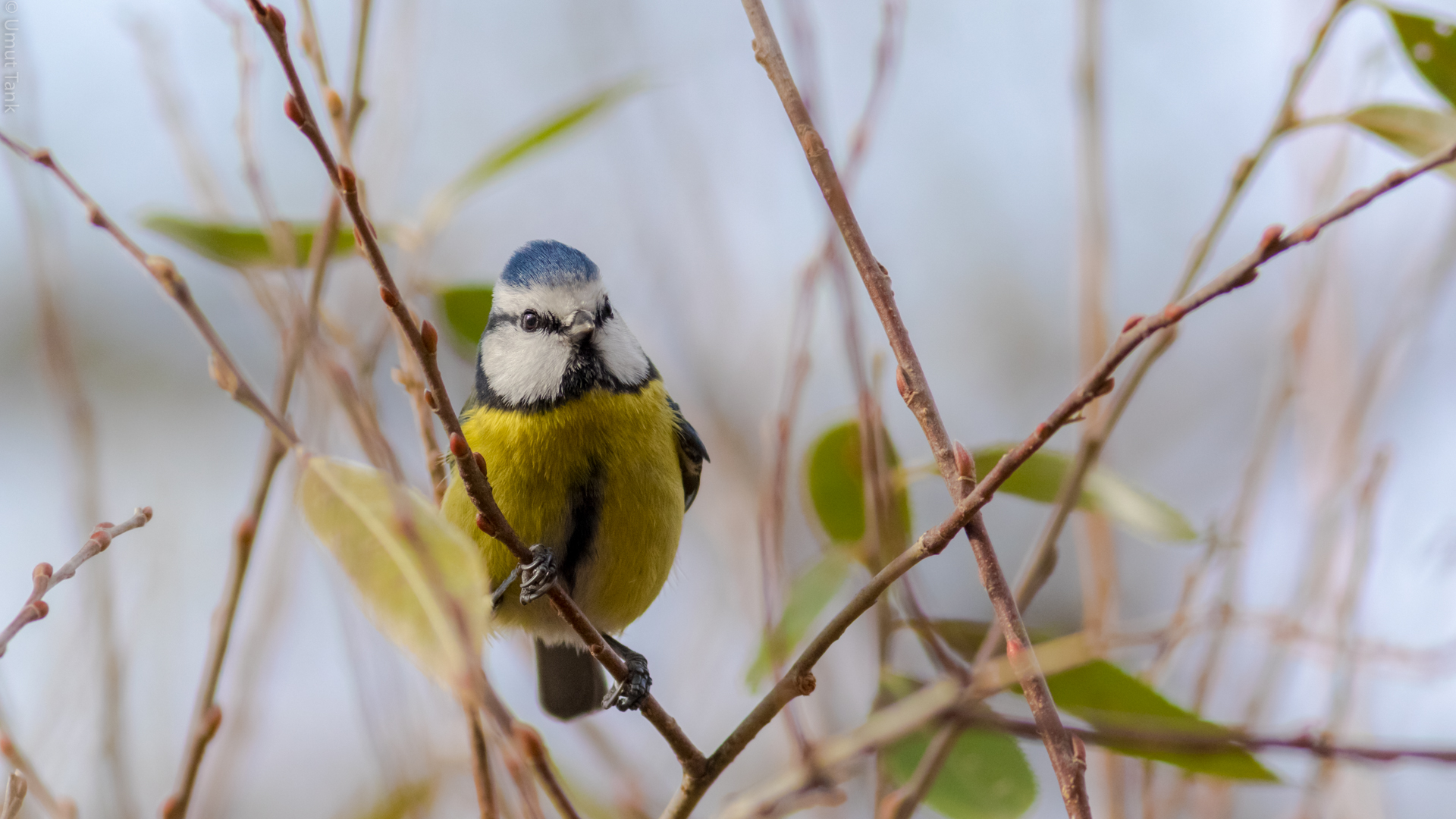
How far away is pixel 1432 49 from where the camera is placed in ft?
4.43

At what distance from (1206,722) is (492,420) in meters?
1.10

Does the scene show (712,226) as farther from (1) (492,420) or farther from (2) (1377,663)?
(2) (1377,663)

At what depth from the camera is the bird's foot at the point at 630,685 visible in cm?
153

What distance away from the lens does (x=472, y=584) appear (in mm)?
777

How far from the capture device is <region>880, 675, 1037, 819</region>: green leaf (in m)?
1.29

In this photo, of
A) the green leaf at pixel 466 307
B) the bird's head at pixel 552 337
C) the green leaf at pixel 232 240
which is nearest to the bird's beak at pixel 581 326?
the bird's head at pixel 552 337

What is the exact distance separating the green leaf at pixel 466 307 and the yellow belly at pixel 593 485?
0.13m

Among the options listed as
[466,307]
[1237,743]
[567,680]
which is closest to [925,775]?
[1237,743]

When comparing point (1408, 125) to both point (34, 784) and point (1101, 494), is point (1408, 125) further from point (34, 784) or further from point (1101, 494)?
point (34, 784)

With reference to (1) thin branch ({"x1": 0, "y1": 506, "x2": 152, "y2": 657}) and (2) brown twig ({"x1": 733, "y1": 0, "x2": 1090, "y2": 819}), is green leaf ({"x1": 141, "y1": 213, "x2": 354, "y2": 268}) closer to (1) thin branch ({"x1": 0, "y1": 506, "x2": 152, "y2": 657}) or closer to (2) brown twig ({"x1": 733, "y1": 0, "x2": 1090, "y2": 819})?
(1) thin branch ({"x1": 0, "y1": 506, "x2": 152, "y2": 657})

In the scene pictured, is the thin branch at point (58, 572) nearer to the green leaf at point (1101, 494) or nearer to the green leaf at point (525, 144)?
the green leaf at point (525, 144)

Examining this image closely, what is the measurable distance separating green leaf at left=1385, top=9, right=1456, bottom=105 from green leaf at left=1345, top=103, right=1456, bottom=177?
64 millimetres

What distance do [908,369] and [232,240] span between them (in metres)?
1.08

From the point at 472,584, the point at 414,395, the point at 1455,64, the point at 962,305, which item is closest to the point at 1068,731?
the point at 472,584
